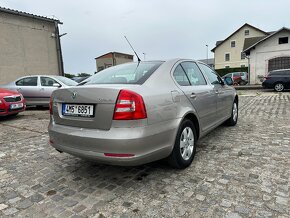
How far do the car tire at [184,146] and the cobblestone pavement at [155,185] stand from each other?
5.1 inches

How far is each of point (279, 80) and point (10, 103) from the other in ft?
50.3

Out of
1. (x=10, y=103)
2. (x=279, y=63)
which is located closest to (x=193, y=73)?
(x=10, y=103)

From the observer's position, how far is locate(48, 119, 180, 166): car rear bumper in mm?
2346

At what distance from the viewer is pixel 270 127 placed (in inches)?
206

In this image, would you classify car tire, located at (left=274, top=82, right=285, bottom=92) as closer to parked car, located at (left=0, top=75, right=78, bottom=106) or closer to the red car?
parked car, located at (left=0, top=75, right=78, bottom=106)

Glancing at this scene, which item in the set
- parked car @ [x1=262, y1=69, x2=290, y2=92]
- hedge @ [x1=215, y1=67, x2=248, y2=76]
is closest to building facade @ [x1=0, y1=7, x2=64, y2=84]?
parked car @ [x1=262, y1=69, x2=290, y2=92]

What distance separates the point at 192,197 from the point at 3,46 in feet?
43.0

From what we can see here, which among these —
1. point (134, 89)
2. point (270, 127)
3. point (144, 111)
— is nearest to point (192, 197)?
point (144, 111)

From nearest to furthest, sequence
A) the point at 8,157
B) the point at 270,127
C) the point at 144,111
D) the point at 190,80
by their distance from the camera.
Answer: the point at 144,111, the point at 190,80, the point at 8,157, the point at 270,127

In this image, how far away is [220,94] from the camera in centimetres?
436

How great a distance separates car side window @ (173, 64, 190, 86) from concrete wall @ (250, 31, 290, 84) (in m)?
21.6

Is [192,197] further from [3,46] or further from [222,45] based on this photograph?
[222,45]

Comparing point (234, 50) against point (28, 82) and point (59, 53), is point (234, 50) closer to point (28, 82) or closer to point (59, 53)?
point (59, 53)

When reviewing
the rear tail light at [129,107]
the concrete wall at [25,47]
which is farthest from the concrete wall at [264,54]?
the rear tail light at [129,107]
